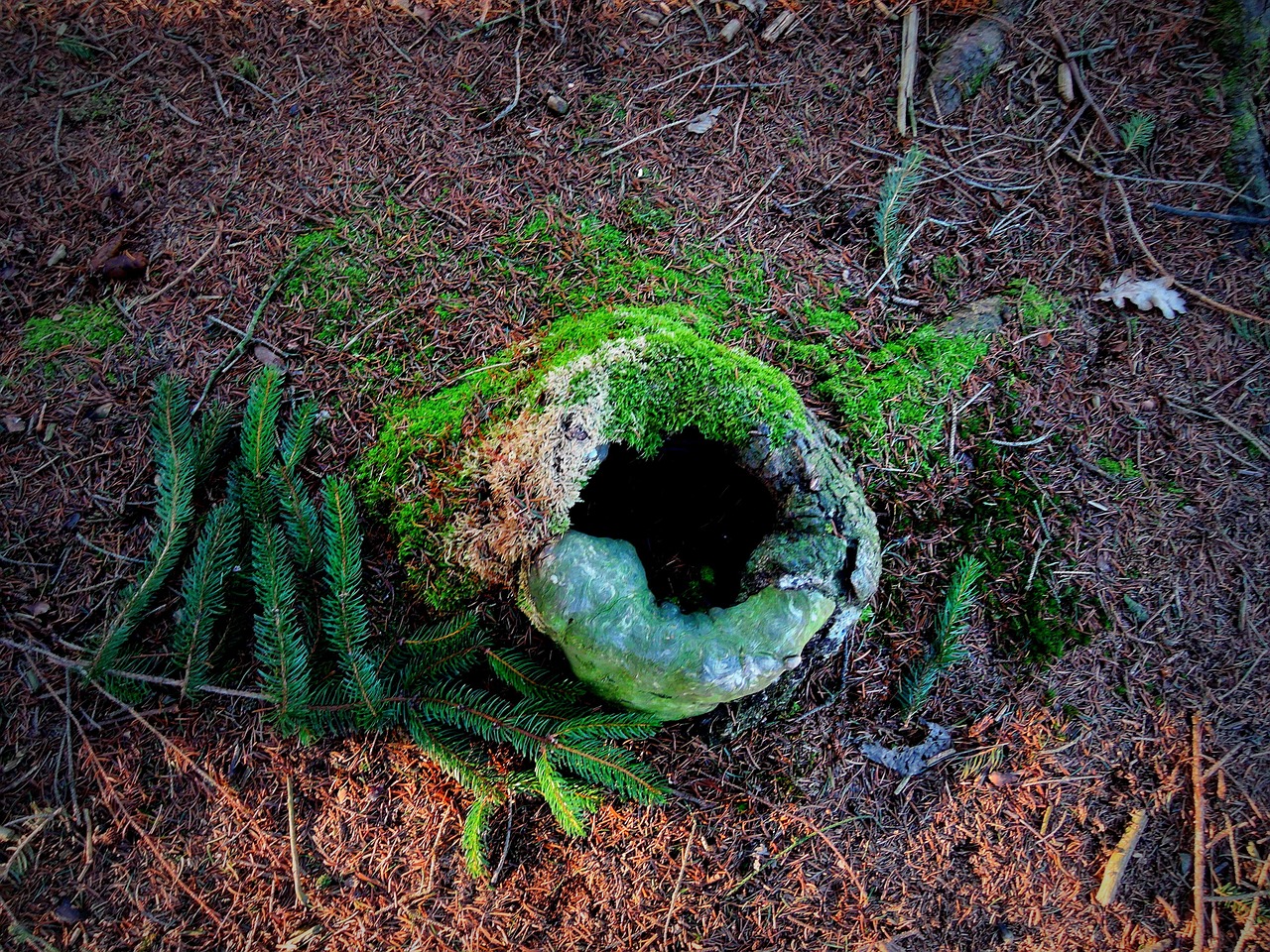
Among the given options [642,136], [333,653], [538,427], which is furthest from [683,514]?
[642,136]

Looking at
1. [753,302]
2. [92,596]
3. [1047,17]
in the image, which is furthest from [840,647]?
[1047,17]

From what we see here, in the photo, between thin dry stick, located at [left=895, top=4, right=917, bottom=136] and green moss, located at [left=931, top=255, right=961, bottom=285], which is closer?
green moss, located at [left=931, top=255, right=961, bottom=285]

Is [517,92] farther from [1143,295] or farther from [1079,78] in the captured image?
[1143,295]

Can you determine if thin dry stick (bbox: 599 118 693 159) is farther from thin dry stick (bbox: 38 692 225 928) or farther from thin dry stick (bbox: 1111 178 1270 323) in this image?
thin dry stick (bbox: 38 692 225 928)

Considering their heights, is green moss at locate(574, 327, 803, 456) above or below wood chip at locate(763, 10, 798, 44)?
below

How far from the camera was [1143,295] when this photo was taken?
10.2ft

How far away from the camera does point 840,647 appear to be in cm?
249

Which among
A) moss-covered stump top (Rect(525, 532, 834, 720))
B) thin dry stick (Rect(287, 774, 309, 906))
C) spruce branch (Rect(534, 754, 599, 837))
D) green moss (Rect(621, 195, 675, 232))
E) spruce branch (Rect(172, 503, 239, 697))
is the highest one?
green moss (Rect(621, 195, 675, 232))

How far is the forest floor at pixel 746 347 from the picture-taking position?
2.31 meters

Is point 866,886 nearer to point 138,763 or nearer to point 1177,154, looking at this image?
point 138,763

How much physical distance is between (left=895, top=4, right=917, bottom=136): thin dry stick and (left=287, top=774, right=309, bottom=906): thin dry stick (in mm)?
3649

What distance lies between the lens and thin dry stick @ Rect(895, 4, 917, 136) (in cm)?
331

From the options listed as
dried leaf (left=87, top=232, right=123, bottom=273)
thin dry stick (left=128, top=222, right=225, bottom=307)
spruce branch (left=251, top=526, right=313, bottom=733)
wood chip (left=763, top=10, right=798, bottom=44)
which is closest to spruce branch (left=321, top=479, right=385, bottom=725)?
spruce branch (left=251, top=526, right=313, bottom=733)

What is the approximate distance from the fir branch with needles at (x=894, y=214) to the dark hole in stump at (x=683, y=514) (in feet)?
4.08
